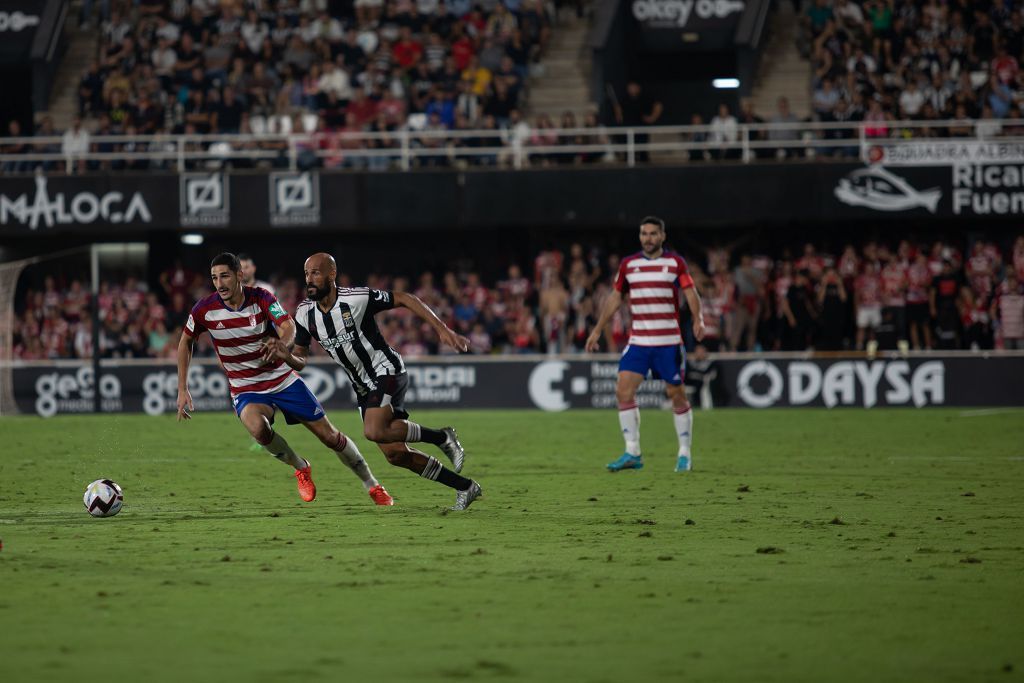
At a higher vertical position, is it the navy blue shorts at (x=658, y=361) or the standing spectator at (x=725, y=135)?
the standing spectator at (x=725, y=135)

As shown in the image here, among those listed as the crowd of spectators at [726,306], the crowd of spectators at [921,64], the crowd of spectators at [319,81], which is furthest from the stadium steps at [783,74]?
the crowd of spectators at [319,81]

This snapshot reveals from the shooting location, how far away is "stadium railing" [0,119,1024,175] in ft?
87.5

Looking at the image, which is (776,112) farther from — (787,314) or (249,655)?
(249,655)

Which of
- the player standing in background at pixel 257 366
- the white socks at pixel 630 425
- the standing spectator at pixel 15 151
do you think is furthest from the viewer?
the standing spectator at pixel 15 151

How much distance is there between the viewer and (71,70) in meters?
33.7

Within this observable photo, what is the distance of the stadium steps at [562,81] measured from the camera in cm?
3081

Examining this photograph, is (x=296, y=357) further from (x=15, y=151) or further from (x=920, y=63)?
(x=15, y=151)

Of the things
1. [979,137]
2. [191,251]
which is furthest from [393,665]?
[191,251]

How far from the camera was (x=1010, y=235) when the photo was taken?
93.2 ft

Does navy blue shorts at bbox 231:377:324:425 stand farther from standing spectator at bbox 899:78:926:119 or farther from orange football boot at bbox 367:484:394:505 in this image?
standing spectator at bbox 899:78:926:119

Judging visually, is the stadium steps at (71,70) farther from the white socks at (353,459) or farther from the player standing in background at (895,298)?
the white socks at (353,459)

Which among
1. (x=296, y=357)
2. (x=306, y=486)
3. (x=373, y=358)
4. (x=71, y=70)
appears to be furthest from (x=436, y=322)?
(x=71, y=70)

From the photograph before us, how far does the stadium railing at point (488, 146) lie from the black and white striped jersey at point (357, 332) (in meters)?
16.3

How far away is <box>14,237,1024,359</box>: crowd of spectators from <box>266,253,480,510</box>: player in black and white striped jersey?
48.4 feet
